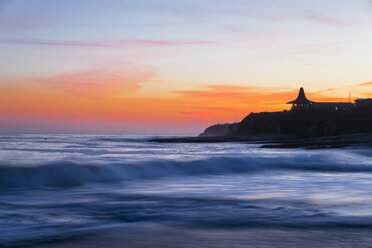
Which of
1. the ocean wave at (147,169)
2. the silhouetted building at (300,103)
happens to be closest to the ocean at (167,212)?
the ocean wave at (147,169)

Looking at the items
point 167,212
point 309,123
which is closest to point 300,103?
point 309,123

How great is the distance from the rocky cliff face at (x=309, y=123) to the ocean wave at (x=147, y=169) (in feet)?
167

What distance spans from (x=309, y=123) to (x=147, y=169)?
67242mm

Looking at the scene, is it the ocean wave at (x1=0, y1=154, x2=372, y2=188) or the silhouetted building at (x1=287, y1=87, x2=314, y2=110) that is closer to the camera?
the ocean wave at (x1=0, y1=154, x2=372, y2=188)

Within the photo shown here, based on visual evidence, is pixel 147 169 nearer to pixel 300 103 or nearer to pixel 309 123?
pixel 309 123

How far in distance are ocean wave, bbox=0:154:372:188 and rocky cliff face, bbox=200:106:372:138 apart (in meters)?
50.8

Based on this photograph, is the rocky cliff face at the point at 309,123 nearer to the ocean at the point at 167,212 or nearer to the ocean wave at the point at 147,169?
the ocean wave at the point at 147,169

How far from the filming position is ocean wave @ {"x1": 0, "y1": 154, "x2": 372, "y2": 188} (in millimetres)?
16641

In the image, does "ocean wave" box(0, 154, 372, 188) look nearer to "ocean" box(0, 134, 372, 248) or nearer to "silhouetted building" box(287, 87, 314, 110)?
"ocean" box(0, 134, 372, 248)

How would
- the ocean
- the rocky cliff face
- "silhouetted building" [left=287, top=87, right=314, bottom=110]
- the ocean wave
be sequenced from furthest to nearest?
"silhouetted building" [left=287, top=87, right=314, bottom=110] < the rocky cliff face < the ocean wave < the ocean

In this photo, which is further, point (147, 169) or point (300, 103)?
point (300, 103)

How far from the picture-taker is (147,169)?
68.9 feet

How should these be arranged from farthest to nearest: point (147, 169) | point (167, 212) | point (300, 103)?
1. point (300, 103)
2. point (147, 169)
3. point (167, 212)

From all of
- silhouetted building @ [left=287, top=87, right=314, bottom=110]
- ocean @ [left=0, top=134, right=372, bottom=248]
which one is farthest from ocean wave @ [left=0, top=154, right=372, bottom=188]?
silhouetted building @ [left=287, top=87, right=314, bottom=110]
